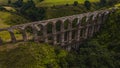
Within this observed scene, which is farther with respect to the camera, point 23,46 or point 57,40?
point 57,40

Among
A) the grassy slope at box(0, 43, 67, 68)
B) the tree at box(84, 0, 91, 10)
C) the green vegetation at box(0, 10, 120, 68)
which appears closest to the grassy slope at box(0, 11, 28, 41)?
the tree at box(84, 0, 91, 10)

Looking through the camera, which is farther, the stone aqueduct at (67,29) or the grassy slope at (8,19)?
the grassy slope at (8,19)

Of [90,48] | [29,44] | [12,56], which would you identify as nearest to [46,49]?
[29,44]

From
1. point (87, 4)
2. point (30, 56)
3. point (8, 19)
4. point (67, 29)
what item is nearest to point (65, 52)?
point (67, 29)

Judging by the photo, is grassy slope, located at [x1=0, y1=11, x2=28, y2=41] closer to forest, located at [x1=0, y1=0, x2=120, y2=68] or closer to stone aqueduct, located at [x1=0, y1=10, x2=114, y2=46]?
forest, located at [x1=0, y1=0, x2=120, y2=68]

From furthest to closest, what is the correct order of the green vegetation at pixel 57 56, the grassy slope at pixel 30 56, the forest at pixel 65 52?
1. the forest at pixel 65 52
2. the green vegetation at pixel 57 56
3. the grassy slope at pixel 30 56

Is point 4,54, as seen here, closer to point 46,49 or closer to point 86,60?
point 46,49

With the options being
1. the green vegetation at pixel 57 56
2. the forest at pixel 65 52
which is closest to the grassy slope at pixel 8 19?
the forest at pixel 65 52

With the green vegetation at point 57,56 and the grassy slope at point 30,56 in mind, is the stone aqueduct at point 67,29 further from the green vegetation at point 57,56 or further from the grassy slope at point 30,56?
the grassy slope at point 30,56

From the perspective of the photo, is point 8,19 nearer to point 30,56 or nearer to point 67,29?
point 67,29
